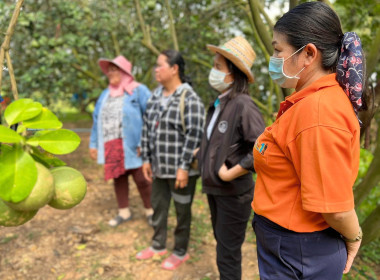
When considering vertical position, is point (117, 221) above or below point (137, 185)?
below

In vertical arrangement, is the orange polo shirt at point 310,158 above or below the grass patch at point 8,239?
above

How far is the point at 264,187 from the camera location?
1.35 m

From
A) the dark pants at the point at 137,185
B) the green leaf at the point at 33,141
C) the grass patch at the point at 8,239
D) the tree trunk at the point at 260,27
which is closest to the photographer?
the green leaf at the point at 33,141

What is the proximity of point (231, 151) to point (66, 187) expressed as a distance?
1191mm

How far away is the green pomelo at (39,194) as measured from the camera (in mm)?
1005

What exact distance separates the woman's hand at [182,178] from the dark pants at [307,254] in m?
1.45

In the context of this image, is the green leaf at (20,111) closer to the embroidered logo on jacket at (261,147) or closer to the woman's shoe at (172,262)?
the embroidered logo on jacket at (261,147)

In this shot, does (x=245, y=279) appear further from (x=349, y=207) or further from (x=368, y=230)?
(x=349, y=207)

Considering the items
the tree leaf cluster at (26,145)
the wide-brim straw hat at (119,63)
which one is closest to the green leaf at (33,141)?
the tree leaf cluster at (26,145)

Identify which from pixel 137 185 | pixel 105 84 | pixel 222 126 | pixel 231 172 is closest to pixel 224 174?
pixel 231 172

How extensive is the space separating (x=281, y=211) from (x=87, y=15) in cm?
489

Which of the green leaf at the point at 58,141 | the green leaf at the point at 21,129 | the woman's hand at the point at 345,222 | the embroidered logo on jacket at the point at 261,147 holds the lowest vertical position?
the woman's hand at the point at 345,222

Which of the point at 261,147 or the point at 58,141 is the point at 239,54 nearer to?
the point at 261,147

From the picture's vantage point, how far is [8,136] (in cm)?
96
